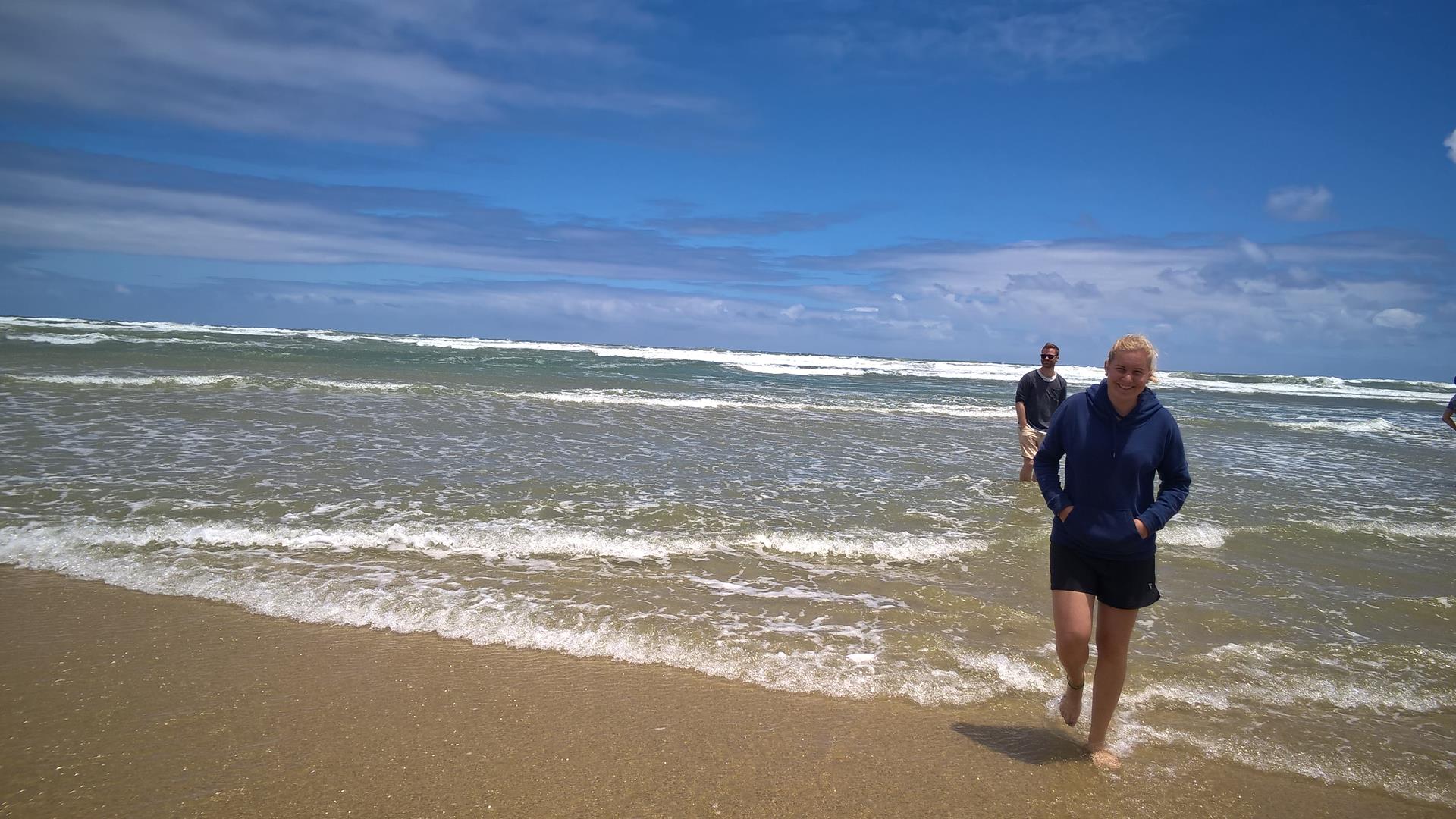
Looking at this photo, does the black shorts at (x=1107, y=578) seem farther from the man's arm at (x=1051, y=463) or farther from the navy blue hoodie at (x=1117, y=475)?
the man's arm at (x=1051, y=463)

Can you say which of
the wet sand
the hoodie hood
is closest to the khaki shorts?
the wet sand

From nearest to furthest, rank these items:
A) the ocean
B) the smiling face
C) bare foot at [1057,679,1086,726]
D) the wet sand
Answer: the wet sand, the smiling face, bare foot at [1057,679,1086,726], the ocean

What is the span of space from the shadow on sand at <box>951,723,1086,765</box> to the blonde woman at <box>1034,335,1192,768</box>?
0.42ft

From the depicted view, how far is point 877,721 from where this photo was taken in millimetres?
3721

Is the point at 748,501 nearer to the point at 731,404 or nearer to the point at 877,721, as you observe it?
the point at 877,721

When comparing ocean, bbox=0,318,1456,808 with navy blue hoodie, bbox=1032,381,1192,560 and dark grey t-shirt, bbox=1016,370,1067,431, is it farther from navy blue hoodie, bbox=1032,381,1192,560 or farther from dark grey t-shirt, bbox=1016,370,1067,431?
navy blue hoodie, bbox=1032,381,1192,560

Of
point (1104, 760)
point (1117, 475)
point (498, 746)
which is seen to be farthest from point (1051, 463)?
point (498, 746)

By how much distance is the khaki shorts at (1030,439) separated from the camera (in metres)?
9.63

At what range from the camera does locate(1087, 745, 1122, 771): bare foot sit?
337cm

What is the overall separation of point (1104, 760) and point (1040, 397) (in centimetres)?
672

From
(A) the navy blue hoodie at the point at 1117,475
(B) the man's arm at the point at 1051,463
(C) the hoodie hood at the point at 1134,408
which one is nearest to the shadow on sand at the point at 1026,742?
(A) the navy blue hoodie at the point at 1117,475

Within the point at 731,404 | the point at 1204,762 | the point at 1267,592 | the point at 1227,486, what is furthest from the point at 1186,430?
the point at 1204,762

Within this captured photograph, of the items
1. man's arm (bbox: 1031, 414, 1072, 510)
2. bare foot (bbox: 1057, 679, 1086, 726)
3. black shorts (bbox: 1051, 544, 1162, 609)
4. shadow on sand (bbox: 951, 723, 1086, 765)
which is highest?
man's arm (bbox: 1031, 414, 1072, 510)

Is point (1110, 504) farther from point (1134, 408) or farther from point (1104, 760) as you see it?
point (1104, 760)
